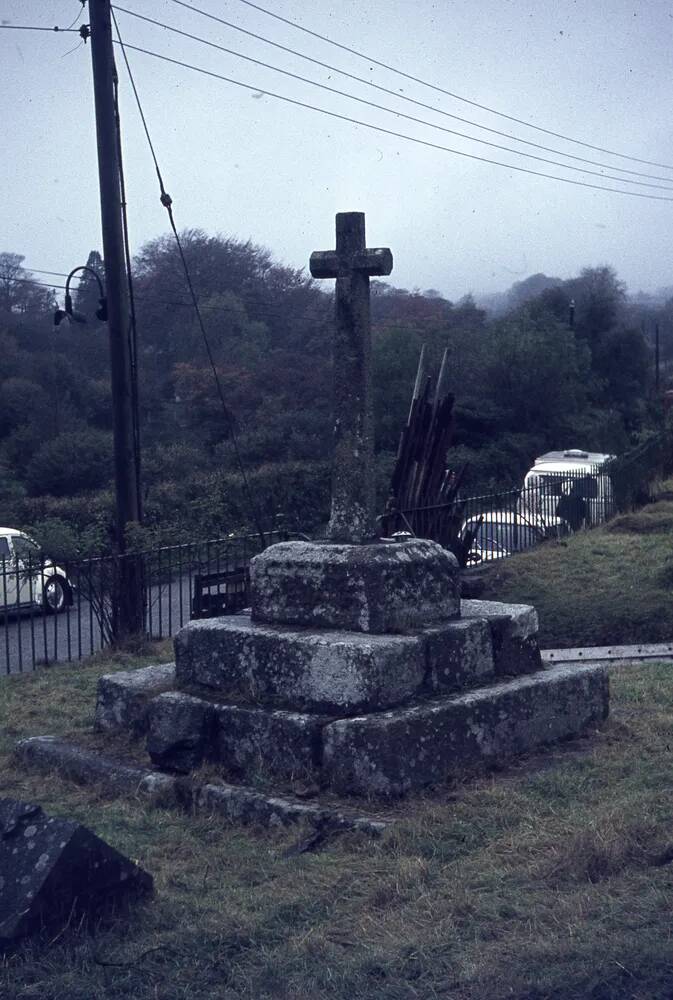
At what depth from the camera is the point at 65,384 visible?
112ft

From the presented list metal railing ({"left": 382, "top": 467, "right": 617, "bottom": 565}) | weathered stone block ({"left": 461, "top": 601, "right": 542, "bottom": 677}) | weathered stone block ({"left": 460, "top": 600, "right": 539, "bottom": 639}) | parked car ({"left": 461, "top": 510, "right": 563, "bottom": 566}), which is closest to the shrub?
metal railing ({"left": 382, "top": 467, "right": 617, "bottom": 565})

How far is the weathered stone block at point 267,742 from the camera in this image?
5.66 meters

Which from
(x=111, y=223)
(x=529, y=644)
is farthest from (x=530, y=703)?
(x=111, y=223)

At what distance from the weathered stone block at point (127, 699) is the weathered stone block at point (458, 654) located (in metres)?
1.70

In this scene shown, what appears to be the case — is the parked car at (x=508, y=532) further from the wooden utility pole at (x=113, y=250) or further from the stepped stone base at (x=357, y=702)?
the stepped stone base at (x=357, y=702)

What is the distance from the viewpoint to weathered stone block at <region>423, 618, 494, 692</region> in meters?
6.02

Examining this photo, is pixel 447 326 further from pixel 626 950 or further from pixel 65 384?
pixel 626 950

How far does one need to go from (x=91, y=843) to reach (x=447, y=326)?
35479 millimetres

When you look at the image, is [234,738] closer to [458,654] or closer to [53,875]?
[458,654]

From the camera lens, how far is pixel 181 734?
6090 millimetres

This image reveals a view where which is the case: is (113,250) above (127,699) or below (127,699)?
above

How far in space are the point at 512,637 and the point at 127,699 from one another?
236cm

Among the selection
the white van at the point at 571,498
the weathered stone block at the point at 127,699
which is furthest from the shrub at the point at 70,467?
the weathered stone block at the point at 127,699

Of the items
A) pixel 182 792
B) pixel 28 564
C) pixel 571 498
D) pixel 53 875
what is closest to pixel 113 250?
pixel 28 564
